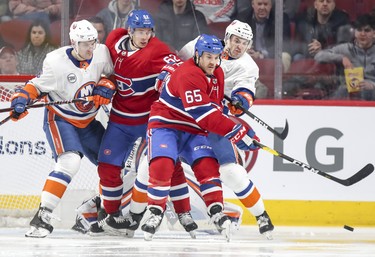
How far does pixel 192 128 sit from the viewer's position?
6.78m

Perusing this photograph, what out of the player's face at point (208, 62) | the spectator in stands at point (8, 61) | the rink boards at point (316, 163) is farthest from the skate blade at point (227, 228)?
the spectator in stands at point (8, 61)

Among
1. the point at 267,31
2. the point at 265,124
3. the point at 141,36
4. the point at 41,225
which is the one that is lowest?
the point at 41,225

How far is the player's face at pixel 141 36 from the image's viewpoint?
22.9 feet

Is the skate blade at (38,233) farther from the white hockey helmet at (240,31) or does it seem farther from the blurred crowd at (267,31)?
the blurred crowd at (267,31)

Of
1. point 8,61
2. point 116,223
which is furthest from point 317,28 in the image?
point 116,223

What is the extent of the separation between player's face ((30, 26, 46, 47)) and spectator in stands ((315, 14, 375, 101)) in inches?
70.4

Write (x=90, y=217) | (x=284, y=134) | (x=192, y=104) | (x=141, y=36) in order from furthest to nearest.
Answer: (x=284, y=134), (x=90, y=217), (x=141, y=36), (x=192, y=104)

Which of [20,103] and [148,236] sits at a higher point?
[20,103]

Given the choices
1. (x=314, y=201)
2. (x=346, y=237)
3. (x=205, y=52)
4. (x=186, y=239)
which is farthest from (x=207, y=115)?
(x=314, y=201)

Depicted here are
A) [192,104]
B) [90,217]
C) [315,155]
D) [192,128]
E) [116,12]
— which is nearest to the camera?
[192,104]

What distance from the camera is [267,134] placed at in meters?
8.08

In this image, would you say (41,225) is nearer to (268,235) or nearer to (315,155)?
(268,235)

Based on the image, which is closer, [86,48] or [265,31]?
[86,48]

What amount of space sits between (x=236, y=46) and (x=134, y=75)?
2.00 feet
